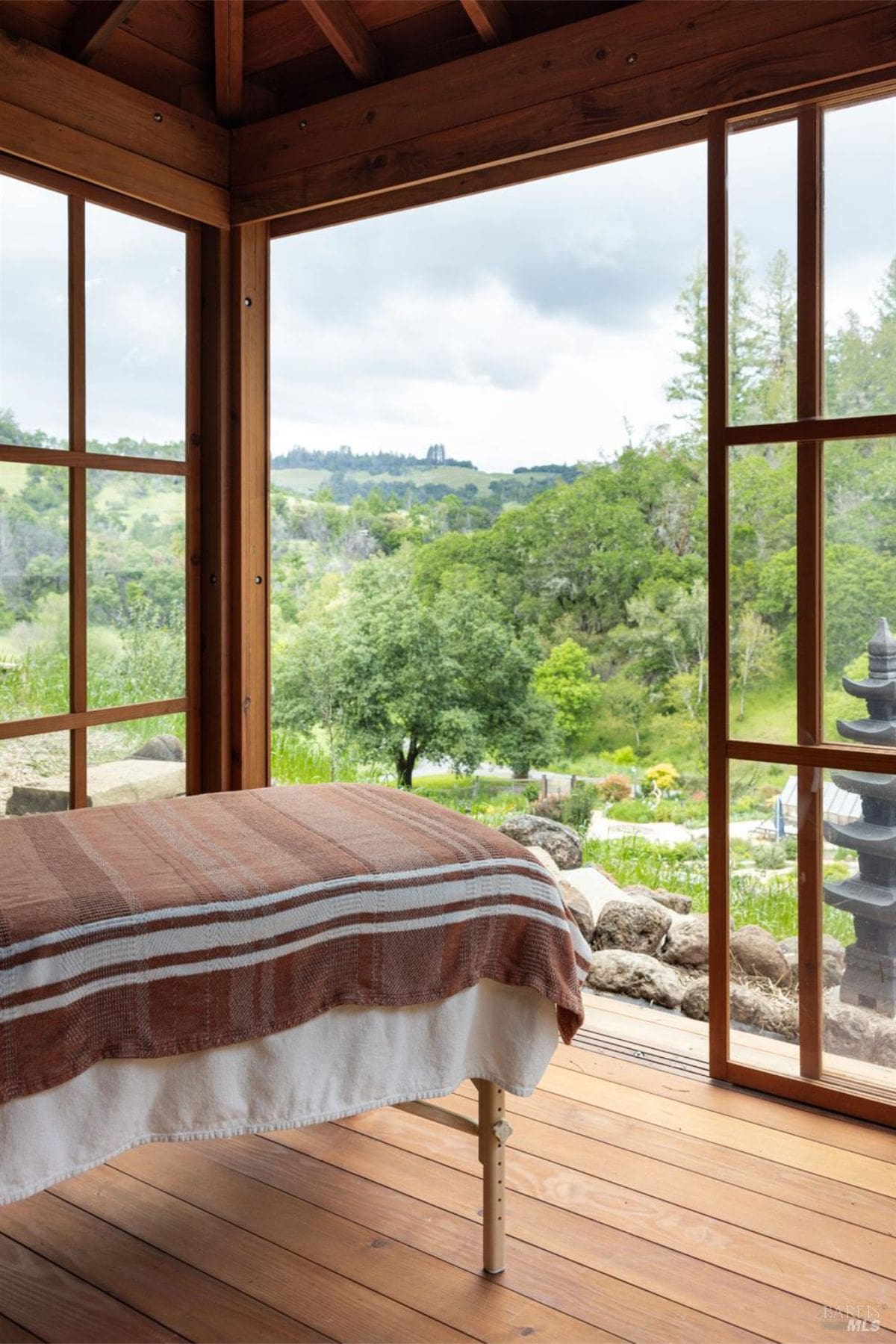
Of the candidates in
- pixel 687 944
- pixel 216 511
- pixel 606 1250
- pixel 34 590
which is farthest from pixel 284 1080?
pixel 687 944

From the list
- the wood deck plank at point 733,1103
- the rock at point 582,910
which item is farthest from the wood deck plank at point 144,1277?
the rock at point 582,910

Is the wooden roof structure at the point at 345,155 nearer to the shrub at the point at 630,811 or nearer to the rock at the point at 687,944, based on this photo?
the rock at the point at 687,944

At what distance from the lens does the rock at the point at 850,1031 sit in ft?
7.41

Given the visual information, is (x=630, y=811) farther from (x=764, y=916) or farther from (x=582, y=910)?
(x=764, y=916)

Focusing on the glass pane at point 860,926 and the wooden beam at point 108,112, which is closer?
the glass pane at point 860,926

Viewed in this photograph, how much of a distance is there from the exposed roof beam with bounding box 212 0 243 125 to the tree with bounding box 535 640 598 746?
97.5 inches

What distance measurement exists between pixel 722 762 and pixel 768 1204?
37.0 inches

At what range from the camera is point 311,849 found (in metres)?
1.67

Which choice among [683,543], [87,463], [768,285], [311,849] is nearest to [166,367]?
[87,463]

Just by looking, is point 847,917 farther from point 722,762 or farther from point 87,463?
point 87,463

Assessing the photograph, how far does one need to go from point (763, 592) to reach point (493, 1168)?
1.38m

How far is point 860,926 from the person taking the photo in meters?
2.26

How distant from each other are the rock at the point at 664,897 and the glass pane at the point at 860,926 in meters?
1.69

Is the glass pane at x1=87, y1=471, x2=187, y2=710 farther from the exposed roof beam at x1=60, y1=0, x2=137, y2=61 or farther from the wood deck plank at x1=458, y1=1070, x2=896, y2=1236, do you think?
the wood deck plank at x1=458, y1=1070, x2=896, y2=1236
